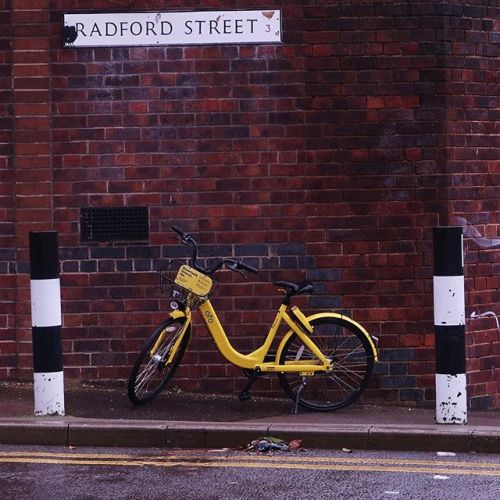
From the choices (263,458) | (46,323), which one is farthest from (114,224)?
(263,458)

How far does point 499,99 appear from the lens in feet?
29.6

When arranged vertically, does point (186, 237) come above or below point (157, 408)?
above

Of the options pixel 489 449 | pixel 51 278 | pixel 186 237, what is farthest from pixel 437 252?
pixel 51 278

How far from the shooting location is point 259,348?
8.27 metres

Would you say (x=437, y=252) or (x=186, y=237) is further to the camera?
(x=186, y=237)

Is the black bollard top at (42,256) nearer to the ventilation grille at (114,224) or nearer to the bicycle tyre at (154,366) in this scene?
the bicycle tyre at (154,366)

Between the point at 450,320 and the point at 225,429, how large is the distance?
1.55m

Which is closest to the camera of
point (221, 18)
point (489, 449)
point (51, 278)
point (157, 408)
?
point (489, 449)

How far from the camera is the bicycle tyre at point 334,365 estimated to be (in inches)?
319

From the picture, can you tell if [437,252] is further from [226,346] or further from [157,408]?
[157,408]

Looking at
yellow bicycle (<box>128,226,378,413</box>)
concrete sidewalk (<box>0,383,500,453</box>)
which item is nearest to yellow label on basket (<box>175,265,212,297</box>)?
yellow bicycle (<box>128,226,378,413</box>)

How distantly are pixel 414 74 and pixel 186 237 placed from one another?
6.93ft

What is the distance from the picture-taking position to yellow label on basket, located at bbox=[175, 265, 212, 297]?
26.1 feet

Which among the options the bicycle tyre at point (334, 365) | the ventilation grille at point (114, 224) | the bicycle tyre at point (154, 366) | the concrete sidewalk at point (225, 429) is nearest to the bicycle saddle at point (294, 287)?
the bicycle tyre at point (334, 365)
